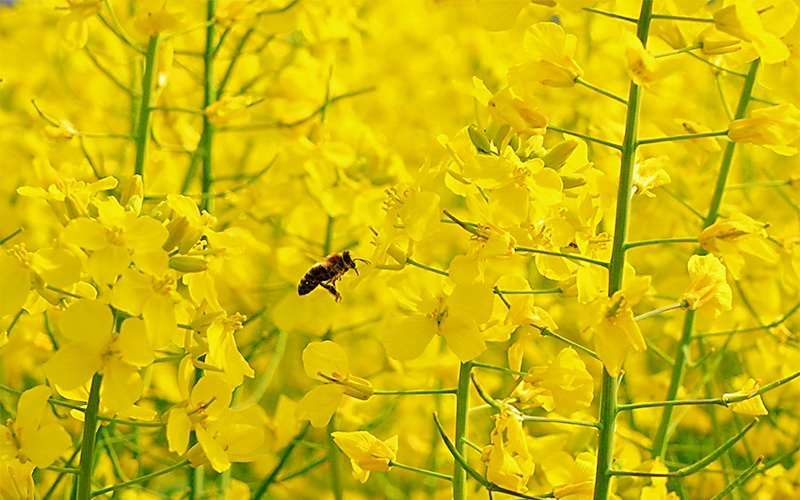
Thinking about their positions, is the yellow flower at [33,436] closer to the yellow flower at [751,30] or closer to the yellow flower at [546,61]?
the yellow flower at [546,61]

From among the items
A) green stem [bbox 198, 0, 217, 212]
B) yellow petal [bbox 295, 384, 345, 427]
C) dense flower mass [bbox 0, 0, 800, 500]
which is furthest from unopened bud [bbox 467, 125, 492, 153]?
green stem [bbox 198, 0, 217, 212]

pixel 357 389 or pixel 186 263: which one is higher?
pixel 186 263

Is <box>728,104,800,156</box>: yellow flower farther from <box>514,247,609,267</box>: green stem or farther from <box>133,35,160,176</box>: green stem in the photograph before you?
<box>133,35,160,176</box>: green stem

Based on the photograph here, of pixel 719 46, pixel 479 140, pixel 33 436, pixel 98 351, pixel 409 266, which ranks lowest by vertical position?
pixel 33 436

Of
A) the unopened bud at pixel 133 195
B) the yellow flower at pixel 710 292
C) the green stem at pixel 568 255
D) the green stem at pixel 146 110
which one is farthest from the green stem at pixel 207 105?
the yellow flower at pixel 710 292

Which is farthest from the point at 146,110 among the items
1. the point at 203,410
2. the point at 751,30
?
the point at 751,30

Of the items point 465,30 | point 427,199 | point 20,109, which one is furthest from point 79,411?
point 465,30

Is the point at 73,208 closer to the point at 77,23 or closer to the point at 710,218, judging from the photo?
the point at 77,23
